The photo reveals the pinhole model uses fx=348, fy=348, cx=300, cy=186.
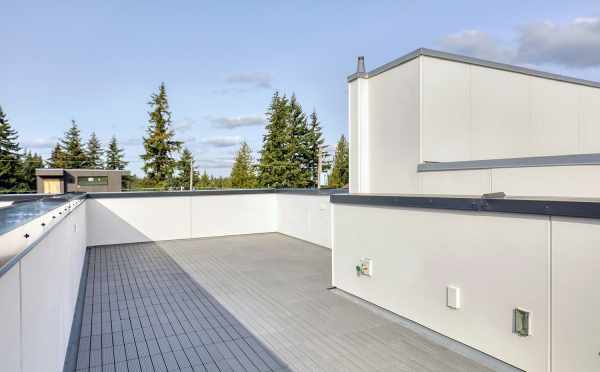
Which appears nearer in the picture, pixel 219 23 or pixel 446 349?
pixel 446 349

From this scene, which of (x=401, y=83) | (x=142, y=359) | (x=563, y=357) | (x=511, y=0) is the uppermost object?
(x=511, y=0)

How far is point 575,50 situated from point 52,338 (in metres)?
10.6

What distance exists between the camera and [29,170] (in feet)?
94.9

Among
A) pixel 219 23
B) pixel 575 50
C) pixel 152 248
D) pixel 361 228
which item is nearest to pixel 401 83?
pixel 361 228

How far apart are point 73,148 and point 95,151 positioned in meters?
3.35

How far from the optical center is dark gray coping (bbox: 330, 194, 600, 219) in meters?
2.25

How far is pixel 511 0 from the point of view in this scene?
7043mm

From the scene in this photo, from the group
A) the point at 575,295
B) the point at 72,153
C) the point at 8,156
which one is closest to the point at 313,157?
the point at 8,156

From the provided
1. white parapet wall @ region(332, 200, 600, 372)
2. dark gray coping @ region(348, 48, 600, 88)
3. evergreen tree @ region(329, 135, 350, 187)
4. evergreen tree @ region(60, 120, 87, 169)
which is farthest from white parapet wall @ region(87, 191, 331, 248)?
evergreen tree @ region(60, 120, 87, 169)

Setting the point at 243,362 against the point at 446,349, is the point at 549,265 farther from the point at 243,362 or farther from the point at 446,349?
the point at 243,362

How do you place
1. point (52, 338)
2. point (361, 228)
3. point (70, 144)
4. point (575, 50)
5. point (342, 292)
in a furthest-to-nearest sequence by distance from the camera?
1. point (70, 144)
2. point (575, 50)
3. point (342, 292)
4. point (361, 228)
5. point (52, 338)

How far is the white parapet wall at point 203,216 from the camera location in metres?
8.37

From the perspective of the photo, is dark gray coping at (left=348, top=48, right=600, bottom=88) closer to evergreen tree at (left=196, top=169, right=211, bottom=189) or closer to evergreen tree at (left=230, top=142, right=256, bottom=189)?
evergreen tree at (left=230, top=142, right=256, bottom=189)

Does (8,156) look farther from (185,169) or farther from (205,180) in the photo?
(205,180)
